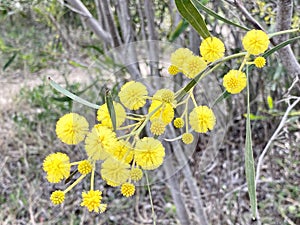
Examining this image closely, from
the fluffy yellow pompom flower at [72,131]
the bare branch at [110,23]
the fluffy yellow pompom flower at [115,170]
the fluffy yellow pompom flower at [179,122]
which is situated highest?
the bare branch at [110,23]

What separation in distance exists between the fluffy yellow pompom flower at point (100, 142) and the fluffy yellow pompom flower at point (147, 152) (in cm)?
2

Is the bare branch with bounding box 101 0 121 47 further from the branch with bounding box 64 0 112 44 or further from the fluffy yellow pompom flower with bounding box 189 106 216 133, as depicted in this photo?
the fluffy yellow pompom flower with bounding box 189 106 216 133

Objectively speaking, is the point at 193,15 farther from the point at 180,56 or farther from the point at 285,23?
the point at 285,23

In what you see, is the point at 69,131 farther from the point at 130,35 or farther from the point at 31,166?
the point at 31,166

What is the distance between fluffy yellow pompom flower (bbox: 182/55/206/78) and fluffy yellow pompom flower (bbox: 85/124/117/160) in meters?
0.09

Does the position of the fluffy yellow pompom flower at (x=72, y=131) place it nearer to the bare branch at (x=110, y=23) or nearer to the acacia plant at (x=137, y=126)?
the acacia plant at (x=137, y=126)

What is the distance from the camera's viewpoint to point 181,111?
37cm

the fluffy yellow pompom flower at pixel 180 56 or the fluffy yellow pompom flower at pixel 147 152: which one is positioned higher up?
the fluffy yellow pompom flower at pixel 180 56

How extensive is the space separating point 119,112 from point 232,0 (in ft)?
0.66

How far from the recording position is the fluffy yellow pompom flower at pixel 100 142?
29cm

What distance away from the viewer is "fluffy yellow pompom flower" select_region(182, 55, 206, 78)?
329mm

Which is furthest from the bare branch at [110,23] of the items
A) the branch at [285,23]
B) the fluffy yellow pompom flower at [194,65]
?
the fluffy yellow pompom flower at [194,65]

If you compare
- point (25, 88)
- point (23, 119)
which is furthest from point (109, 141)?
point (25, 88)

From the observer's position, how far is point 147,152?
309 mm
